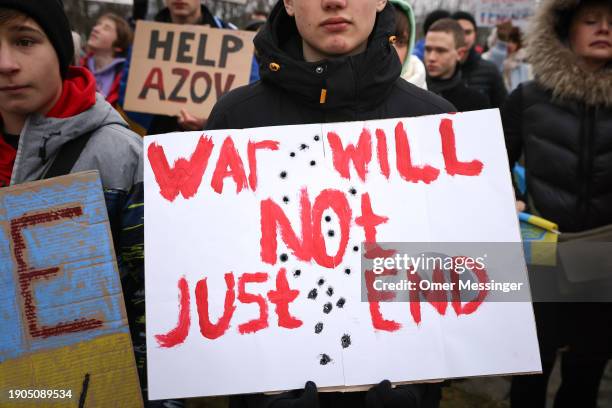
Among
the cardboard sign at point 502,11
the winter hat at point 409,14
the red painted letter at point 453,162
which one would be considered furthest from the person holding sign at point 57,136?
the cardboard sign at point 502,11

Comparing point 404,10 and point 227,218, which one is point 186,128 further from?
point 227,218

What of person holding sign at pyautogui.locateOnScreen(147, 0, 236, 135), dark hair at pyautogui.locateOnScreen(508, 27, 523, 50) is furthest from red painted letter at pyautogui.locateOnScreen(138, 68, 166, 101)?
dark hair at pyautogui.locateOnScreen(508, 27, 523, 50)

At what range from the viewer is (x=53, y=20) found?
5.79 ft

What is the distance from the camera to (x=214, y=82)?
12.6ft

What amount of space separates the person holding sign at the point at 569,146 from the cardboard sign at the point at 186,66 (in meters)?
1.67

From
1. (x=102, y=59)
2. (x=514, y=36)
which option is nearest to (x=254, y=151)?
(x=102, y=59)

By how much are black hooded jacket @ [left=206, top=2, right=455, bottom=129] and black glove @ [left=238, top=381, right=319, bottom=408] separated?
700 millimetres

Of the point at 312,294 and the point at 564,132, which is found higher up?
the point at 564,132

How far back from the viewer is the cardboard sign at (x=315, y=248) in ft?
4.93

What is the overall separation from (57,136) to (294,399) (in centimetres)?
94


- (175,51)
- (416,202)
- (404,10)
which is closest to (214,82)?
(175,51)

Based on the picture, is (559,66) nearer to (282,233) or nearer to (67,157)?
(282,233)

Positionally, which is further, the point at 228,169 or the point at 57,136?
the point at 57,136

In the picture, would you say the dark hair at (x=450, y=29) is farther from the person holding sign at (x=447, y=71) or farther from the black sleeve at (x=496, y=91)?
the black sleeve at (x=496, y=91)
